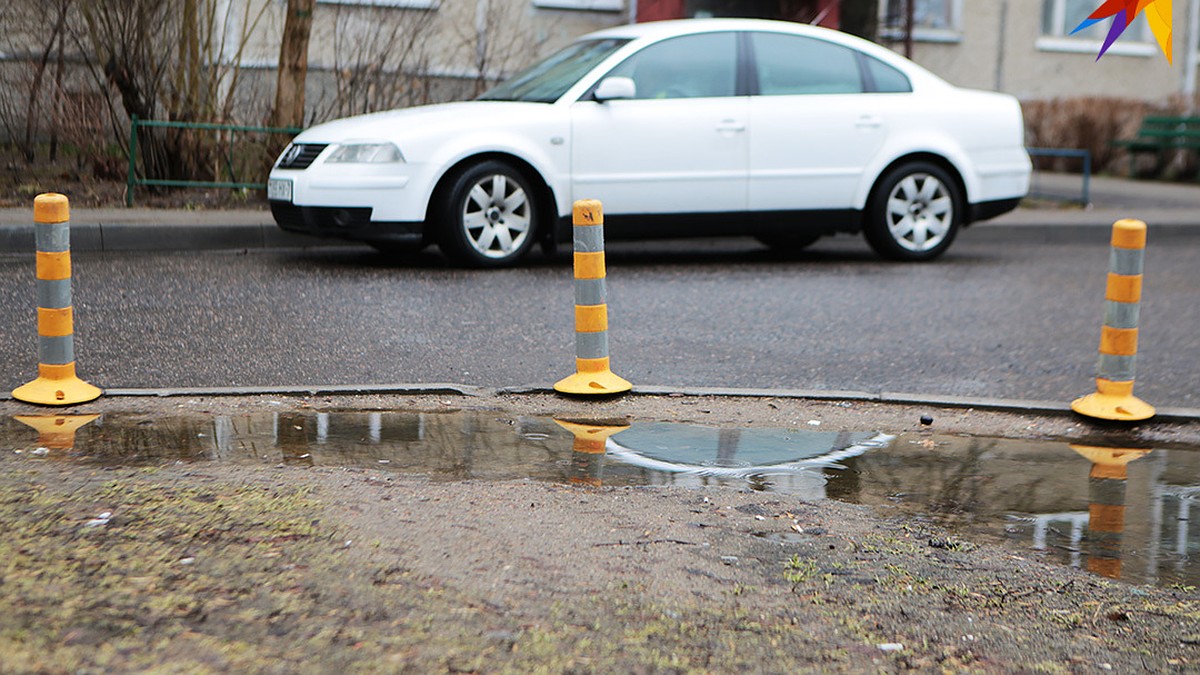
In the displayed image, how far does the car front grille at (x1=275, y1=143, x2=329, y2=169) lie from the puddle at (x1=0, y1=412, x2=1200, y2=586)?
4.12m

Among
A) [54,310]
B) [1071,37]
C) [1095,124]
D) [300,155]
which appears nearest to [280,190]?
[300,155]

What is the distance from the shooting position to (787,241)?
1145cm

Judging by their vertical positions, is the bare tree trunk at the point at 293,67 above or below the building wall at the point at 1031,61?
below

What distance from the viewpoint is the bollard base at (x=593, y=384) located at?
19.9 ft

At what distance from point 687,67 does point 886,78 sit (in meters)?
1.48

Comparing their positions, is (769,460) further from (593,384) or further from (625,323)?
(625,323)

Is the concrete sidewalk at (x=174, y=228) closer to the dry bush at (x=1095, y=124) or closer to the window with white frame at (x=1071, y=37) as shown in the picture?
the dry bush at (x=1095, y=124)

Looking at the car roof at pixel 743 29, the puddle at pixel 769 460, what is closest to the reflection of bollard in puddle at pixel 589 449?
the puddle at pixel 769 460

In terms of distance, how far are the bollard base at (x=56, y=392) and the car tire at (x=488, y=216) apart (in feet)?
12.7

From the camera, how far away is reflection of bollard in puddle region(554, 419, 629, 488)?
15.7ft

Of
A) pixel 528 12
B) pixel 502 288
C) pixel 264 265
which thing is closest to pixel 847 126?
pixel 502 288

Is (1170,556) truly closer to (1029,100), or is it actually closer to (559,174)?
(559,174)

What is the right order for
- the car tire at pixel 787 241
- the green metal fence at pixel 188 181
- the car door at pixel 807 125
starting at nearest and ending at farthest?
the car door at pixel 807 125
the car tire at pixel 787 241
the green metal fence at pixel 188 181

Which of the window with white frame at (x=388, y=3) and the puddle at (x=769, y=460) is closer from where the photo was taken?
the puddle at (x=769, y=460)
